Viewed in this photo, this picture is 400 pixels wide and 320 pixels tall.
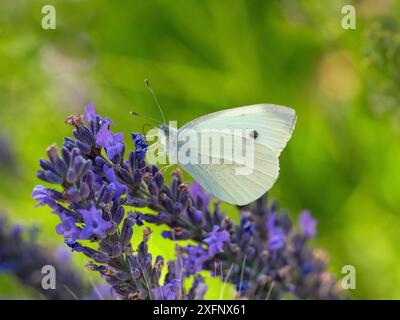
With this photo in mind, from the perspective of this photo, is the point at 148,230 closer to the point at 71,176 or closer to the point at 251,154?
the point at 71,176

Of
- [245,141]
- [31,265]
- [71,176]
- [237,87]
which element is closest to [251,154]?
[245,141]

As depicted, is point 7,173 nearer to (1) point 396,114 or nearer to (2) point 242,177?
(2) point 242,177

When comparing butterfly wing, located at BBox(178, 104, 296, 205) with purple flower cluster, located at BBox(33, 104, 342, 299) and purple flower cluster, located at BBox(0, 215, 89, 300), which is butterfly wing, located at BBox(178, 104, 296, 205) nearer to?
purple flower cluster, located at BBox(33, 104, 342, 299)

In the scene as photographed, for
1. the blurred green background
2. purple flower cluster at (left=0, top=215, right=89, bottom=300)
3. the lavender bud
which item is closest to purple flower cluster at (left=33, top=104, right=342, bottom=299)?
the lavender bud

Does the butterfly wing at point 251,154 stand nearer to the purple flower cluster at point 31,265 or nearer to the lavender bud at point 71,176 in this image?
the lavender bud at point 71,176

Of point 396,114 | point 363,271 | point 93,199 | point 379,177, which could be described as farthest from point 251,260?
point 379,177

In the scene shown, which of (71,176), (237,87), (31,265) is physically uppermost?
(237,87)

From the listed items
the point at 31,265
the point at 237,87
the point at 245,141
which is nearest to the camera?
the point at 245,141
